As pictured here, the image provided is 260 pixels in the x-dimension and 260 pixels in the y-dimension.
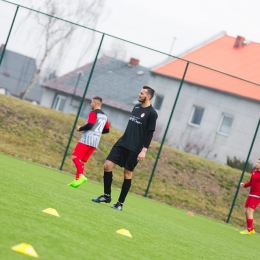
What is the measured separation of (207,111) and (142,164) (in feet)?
7.79

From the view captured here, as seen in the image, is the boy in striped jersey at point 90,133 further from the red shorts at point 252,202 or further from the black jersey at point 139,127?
the red shorts at point 252,202

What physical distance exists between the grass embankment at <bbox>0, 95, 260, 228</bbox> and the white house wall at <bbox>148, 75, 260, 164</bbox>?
2.12 feet

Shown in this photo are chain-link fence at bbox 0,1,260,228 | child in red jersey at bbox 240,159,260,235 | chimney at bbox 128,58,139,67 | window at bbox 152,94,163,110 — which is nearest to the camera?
child in red jersey at bbox 240,159,260,235

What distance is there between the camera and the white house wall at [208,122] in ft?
68.4

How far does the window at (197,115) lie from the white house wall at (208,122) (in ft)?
0.40

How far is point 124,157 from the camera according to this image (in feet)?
37.7

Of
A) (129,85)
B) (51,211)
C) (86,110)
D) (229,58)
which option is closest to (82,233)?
(51,211)

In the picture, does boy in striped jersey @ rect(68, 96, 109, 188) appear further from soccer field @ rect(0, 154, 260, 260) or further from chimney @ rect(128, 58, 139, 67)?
chimney @ rect(128, 58, 139, 67)

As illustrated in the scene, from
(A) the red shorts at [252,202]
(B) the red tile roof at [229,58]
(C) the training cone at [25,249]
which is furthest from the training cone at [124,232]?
(B) the red tile roof at [229,58]

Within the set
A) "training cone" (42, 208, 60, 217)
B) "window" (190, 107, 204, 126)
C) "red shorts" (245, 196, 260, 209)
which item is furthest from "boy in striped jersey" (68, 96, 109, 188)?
"window" (190, 107, 204, 126)

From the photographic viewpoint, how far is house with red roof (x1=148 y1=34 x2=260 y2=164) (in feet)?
68.1

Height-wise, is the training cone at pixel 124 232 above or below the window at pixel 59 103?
below

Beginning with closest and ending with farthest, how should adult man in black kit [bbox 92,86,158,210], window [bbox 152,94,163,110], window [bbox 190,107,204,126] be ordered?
adult man in black kit [bbox 92,86,158,210] < window [bbox 190,107,204,126] < window [bbox 152,94,163,110]

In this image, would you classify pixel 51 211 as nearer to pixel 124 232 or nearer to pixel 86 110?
pixel 124 232
